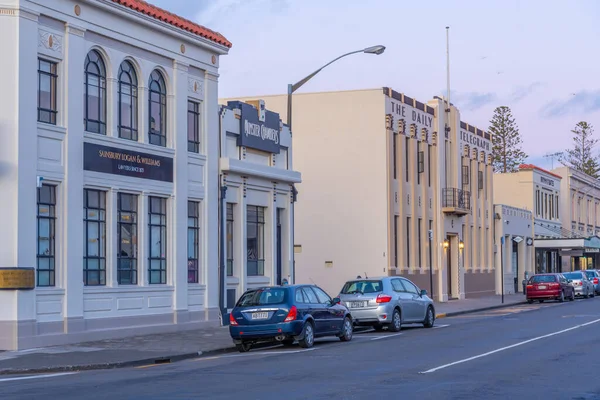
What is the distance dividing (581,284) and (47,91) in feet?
125

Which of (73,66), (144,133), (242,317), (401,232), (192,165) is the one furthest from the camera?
(401,232)

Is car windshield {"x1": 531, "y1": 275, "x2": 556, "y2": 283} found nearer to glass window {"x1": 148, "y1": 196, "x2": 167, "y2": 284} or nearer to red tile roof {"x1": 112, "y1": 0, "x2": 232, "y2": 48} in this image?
red tile roof {"x1": 112, "y1": 0, "x2": 232, "y2": 48}

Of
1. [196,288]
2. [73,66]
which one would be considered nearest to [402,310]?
[196,288]

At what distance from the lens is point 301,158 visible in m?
44.3

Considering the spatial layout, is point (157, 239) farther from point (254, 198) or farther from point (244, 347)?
point (244, 347)

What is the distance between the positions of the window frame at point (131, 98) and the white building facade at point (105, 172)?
0.13 ft

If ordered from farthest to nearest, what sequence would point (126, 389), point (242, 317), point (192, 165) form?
point (192, 165), point (242, 317), point (126, 389)

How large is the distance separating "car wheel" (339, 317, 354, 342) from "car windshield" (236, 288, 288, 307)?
2.78m

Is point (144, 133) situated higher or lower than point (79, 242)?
higher

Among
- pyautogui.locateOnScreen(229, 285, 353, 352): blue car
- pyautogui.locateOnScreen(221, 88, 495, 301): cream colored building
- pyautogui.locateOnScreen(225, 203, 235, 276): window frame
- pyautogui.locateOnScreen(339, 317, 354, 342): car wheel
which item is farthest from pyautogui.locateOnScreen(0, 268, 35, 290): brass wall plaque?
pyautogui.locateOnScreen(221, 88, 495, 301): cream colored building

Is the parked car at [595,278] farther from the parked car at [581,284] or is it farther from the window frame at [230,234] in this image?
the window frame at [230,234]

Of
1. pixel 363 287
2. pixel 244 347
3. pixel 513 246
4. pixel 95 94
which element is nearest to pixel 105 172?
pixel 95 94

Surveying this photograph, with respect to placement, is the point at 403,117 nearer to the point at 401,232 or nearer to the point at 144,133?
the point at 401,232

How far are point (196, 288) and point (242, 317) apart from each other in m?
7.21
